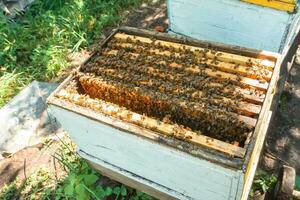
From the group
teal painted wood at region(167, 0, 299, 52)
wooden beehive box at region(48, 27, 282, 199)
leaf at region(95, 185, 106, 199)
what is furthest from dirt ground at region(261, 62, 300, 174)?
leaf at region(95, 185, 106, 199)

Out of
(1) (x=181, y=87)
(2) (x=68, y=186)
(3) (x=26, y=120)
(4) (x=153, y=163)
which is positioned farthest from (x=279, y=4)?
(3) (x=26, y=120)

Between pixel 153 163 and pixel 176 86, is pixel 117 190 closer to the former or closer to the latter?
pixel 153 163

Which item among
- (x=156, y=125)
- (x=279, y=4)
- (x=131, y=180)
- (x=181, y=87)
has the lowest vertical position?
(x=131, y=180)

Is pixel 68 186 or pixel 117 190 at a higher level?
pixel 68 186

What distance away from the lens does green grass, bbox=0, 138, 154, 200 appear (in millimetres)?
3299

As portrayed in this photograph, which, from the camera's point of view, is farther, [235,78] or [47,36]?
[47,36]

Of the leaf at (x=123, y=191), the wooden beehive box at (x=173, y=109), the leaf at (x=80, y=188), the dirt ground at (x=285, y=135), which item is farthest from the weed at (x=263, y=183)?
the leaf at (x=80, y=188)

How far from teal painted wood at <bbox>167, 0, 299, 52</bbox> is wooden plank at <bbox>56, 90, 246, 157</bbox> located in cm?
166

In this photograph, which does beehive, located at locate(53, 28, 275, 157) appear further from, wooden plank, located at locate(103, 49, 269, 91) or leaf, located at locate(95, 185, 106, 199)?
leaf, located at locate(95, 185, 106, 199)

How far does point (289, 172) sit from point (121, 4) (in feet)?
16.1

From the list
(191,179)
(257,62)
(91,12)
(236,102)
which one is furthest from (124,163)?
(91,12)

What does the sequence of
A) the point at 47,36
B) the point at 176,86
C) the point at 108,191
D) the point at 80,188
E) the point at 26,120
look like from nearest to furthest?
the point at 176,86
the point at 80,188
the point at 108,191
the point at 26,120
the point at 47,36

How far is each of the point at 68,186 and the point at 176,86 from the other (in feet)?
5.33

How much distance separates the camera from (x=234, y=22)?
354cm
